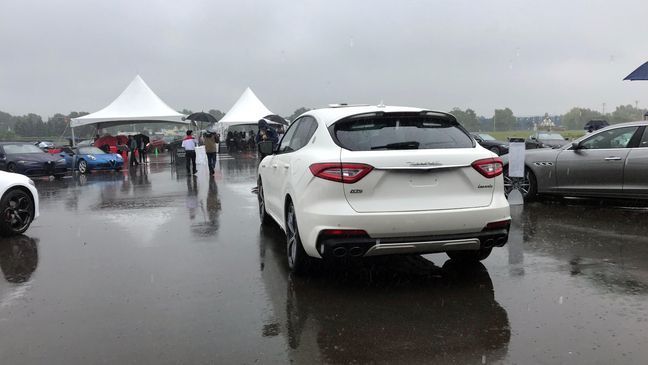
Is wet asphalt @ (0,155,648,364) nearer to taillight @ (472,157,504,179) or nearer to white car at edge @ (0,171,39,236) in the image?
white car at edge @ (0,171,39,236)

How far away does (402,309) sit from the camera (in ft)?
14.4

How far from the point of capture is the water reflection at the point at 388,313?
3598mm

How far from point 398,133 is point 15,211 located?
628 cm

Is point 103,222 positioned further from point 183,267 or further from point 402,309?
point 402,309

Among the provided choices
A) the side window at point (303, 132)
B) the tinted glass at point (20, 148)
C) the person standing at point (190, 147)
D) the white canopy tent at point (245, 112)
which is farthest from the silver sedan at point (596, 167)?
the white canopy tent at point (245, 112)

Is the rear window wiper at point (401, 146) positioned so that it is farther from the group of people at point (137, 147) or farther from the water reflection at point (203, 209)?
the group of people at point (137, 147)

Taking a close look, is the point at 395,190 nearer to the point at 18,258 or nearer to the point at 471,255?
the point at 471,255

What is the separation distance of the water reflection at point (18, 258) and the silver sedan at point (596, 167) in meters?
8.16

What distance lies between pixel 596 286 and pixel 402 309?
6.43 feet

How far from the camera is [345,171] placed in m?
4.52

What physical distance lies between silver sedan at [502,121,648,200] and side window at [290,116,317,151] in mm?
5441

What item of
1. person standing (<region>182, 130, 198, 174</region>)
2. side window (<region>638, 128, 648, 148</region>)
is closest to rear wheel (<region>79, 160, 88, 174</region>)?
person standing (<region>182, 130, 198, 174</region>)

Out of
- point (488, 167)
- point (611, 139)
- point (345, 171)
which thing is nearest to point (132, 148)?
point (611, 139)

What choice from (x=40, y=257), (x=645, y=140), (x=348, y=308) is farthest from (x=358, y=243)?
(x=645, y=140)
